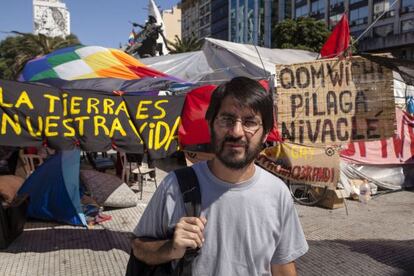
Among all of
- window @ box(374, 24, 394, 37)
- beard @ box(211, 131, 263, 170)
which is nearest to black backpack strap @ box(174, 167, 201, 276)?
beard @ box(211, 131, 263, 170)

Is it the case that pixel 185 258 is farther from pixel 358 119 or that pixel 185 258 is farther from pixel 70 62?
pixel 70 62

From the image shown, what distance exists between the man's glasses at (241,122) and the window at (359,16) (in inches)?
2121

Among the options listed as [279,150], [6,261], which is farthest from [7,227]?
[279,150]

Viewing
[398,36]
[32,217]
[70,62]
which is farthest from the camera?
[398,36]

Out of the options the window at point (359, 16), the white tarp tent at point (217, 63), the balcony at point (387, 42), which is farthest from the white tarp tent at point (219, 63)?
the window at point (359, 16)

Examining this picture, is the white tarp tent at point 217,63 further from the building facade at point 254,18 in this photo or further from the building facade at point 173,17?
the building facade at point 173,17

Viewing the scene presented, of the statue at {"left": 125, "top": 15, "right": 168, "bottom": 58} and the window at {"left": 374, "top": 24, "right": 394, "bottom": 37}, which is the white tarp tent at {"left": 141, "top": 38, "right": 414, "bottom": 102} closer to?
the statue at {"left": 125, "top": 15, "right": 168, "bottom": 58}

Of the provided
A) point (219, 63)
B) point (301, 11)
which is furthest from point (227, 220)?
point (301, 11)

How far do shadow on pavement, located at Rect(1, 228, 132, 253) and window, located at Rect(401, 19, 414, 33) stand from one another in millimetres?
47236

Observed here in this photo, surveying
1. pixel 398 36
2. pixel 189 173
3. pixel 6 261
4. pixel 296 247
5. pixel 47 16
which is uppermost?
pixel 47 16

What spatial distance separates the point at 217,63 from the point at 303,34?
81.2ft

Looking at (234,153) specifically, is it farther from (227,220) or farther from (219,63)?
(219,63)

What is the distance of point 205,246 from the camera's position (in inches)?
66.8

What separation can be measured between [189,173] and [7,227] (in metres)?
4.86
